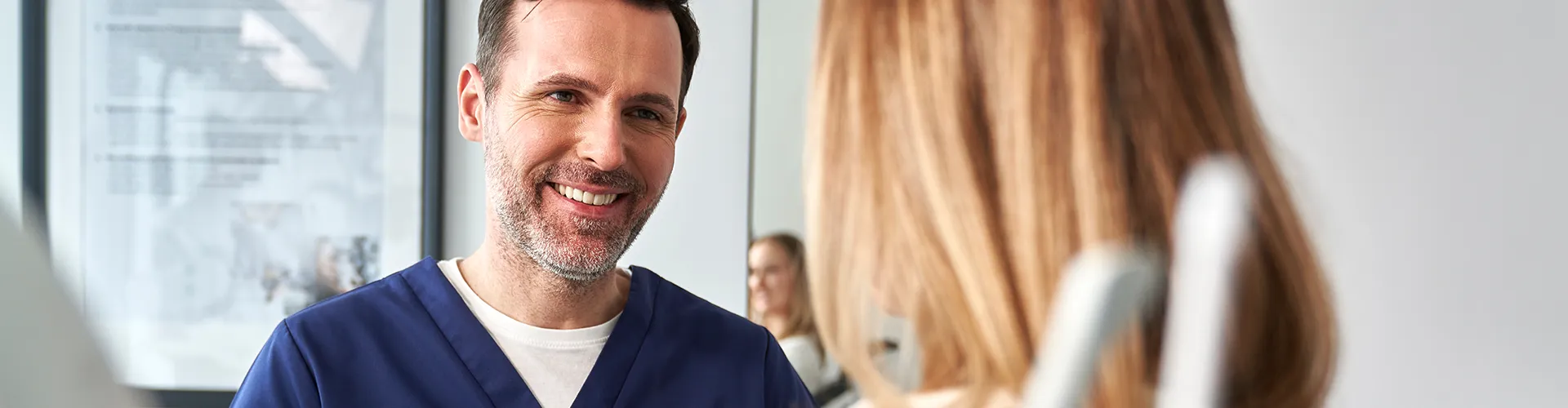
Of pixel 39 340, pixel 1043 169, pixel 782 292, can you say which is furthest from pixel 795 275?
pixel 39 340

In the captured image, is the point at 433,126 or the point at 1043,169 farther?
the point at 433,126

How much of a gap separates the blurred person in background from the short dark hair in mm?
478

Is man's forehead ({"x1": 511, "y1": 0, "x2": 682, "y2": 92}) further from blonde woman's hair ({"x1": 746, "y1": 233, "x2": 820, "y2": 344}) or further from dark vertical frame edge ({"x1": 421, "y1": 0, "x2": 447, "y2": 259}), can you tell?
dark vertical frame edge ({"x1": 421, "y1": 0, "x2": 447, "y2": 259})

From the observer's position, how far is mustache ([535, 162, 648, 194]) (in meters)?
0.75

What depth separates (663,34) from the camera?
0.77 m

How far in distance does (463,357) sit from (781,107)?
66 centimetres

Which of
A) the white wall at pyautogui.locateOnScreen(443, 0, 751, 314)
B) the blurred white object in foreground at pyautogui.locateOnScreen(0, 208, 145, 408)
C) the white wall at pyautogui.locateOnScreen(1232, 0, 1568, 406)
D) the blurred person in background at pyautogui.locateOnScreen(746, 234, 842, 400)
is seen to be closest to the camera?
the blurred white object in foreground at pyautogui.locateOnScreen(0, 208, 145, 408)

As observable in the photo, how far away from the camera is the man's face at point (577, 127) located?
2.45ft

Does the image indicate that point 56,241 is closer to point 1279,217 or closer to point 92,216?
point 92,216

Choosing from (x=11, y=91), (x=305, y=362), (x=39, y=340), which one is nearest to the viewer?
(x=39, y=340)

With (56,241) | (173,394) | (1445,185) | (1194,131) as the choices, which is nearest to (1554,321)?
(1445,185)

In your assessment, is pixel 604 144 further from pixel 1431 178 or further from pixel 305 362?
pixel 1431 178

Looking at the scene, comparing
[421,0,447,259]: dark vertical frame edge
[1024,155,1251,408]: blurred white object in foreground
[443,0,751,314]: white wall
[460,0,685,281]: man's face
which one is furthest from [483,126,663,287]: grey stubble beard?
[421,0,447,259]: dark vertical frame edge

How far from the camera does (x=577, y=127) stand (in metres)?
0.75
